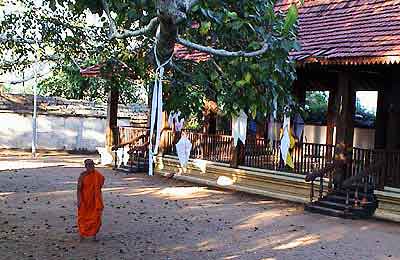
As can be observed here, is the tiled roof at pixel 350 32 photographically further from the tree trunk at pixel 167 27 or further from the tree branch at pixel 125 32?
the tree branch at pixel 125 32

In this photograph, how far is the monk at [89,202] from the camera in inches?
314

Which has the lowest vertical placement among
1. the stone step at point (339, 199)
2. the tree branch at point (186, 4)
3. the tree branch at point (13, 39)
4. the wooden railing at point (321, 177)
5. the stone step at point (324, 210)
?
the stone step at point (324, 210)

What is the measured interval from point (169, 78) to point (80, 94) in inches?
934

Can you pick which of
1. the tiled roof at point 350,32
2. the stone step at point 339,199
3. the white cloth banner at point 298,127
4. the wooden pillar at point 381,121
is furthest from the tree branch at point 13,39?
the wooden pillar at point 381,121

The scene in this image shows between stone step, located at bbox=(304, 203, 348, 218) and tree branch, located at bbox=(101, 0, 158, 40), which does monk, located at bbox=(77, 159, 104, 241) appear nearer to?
tree branch, located at bbox=(101, 0, 158, 40)

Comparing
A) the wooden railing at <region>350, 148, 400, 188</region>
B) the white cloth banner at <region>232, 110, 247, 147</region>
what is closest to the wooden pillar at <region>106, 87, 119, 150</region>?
the white cloth banner at <region>232, 110, 247, 147</region>

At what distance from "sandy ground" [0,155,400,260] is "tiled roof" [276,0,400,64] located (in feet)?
10.3

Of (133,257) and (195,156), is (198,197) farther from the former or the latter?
(133,257)

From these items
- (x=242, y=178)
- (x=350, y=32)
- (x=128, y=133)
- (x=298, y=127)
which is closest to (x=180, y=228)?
(x=242, y=178)

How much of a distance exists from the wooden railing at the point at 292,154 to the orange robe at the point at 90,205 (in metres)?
5.44

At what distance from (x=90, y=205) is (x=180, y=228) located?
6.01 feet

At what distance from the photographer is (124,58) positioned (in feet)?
27.3

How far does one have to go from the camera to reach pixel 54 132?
26.0 meters

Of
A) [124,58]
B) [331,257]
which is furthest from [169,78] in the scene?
[331,257]
